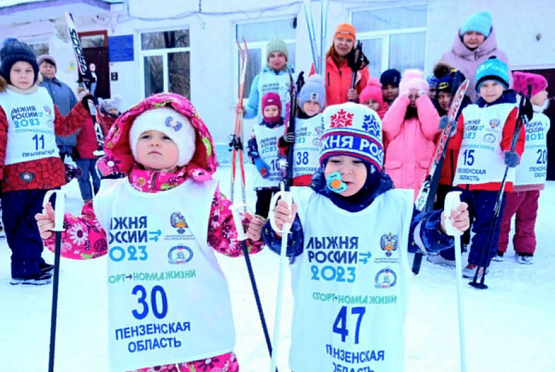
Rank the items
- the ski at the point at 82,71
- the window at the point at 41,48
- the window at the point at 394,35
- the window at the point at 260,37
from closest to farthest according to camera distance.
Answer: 1. the ski at the point at 82,71
2. the window at the point at 394,35
3. the window at the point at 260,37
4. the window at the point at 41,48

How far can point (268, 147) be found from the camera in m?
4.41

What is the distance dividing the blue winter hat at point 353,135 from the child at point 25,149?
2319mm

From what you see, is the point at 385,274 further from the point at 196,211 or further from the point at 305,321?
the point at 196,211

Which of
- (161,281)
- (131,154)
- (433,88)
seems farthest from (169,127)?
(433,88)

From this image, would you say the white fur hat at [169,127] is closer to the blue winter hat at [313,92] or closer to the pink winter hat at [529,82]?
the blue winter hat at [313,92]

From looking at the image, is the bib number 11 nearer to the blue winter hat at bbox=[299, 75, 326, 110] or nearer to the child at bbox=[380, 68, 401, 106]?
the blue winter hat at bbox=[299, 75, 326, 110]

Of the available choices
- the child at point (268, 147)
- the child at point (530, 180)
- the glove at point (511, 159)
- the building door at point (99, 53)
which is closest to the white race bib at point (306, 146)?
the child at point (268, 147)

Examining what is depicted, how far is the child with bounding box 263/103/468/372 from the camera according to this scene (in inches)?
61.7

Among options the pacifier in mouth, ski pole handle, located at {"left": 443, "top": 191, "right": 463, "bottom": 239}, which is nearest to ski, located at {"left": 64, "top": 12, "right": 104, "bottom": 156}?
the pacifier in mouth

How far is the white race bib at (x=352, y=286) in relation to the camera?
1.57m

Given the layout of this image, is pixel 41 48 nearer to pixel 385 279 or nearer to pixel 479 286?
pixel 479 286

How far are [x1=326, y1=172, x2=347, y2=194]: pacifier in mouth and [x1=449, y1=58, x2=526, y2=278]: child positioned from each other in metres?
2.40

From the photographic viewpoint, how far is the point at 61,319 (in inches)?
113

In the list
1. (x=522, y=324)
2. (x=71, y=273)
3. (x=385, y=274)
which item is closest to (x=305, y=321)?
(x=385, y=274)
